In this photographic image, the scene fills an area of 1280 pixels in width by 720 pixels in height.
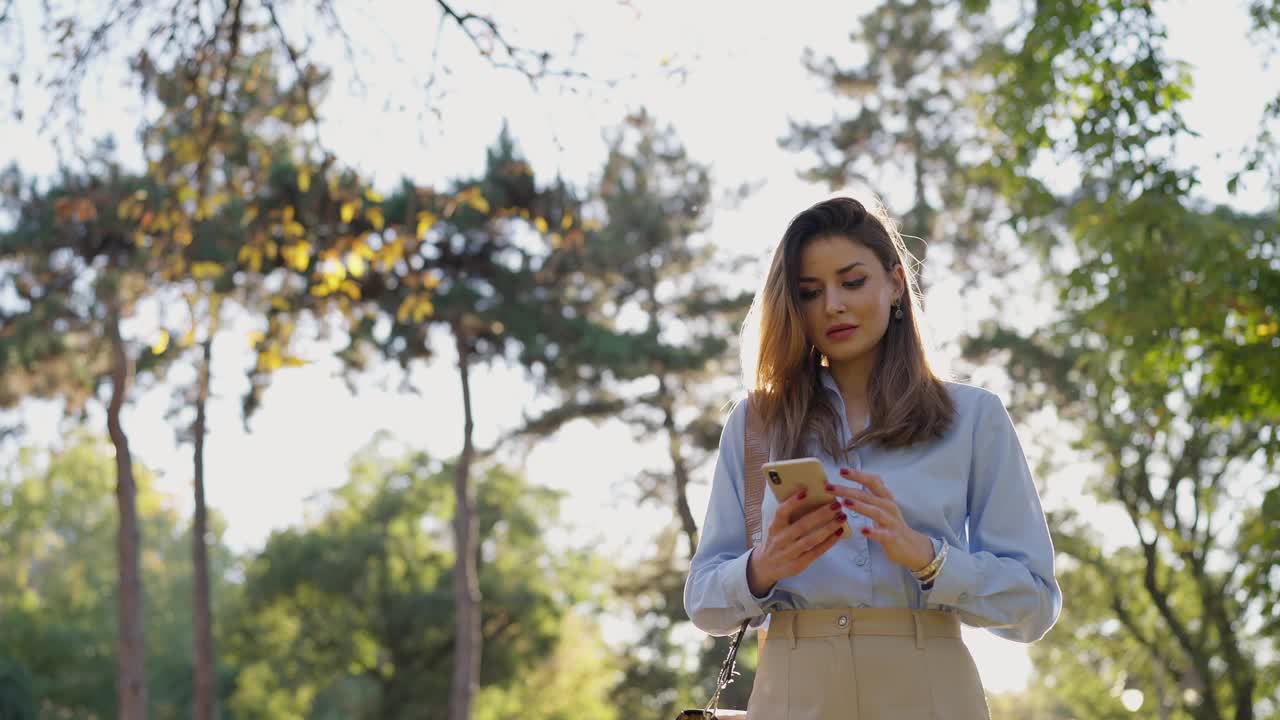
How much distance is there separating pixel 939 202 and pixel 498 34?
64.3 ft

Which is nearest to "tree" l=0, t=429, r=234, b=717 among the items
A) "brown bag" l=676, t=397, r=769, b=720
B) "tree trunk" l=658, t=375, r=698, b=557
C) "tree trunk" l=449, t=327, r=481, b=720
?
"tree trunk" l=449, t=327, r=481, b=720

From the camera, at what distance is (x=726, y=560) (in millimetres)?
2812

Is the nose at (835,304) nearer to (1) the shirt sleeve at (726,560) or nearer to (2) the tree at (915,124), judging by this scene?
(1) the shirt sleeve at (726,560)

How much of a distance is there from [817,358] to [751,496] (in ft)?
1.13

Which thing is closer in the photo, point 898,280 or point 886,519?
point 886,519

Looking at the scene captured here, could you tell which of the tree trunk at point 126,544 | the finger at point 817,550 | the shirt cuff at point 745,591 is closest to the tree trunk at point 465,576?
the tree trunk at point 126,544

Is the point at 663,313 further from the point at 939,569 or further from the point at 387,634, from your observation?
the point at 939,569

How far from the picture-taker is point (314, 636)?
34844mm

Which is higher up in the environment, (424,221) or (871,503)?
(424,221)

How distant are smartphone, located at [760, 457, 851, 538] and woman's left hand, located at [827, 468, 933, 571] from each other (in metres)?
0.02

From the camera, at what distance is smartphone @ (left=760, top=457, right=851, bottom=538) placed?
7.80 ft

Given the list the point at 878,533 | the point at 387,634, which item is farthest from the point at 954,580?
the point at 387,634

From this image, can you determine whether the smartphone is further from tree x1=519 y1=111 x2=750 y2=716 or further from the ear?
tree x1=519 y1=111 x2=750 y2=716

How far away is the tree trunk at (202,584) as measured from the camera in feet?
75.3
